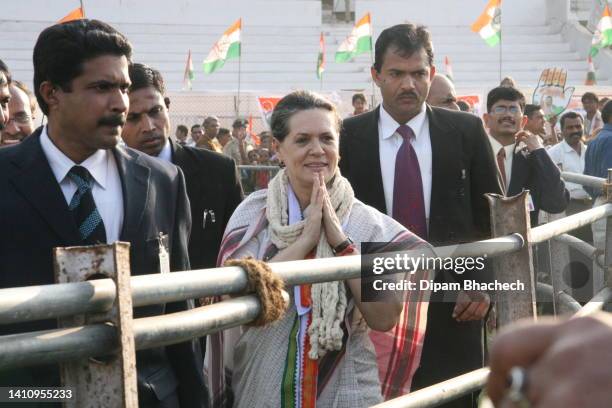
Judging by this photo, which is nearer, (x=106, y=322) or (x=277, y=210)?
(x=106, y=322)

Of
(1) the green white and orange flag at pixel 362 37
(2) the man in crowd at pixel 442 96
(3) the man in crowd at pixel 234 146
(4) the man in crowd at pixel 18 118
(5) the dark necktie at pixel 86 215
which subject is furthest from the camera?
(1) the green white and orange flag at pixel 362 37

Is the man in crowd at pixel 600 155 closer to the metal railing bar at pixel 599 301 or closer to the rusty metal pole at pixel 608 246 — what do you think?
the rusty metal pole at pixel 608 246

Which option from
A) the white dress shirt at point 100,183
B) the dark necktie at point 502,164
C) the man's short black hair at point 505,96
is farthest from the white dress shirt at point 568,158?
the white dress shirt at point 100,183

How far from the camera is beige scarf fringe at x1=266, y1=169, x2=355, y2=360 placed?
9.70 ft

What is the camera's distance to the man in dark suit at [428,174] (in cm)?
392

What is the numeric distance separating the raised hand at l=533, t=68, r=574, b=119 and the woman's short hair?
39.0ft

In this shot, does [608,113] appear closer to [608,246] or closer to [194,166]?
[608,246]

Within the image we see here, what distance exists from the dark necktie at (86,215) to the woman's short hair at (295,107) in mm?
1016

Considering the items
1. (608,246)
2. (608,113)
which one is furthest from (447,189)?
(608,113)

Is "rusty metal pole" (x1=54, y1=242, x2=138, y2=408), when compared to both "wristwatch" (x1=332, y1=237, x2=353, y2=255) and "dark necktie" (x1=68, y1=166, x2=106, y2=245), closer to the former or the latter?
"dark necktie" (x1=68, y1=166, x2=106, y2=245)

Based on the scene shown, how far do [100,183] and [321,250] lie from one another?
78 centimetres

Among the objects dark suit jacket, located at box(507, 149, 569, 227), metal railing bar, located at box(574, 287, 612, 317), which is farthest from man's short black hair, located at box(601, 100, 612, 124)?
metal railing bar, located at box(574, 287, 612, 317)

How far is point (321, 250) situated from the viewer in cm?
311

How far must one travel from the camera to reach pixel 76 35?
2686 millimetres
